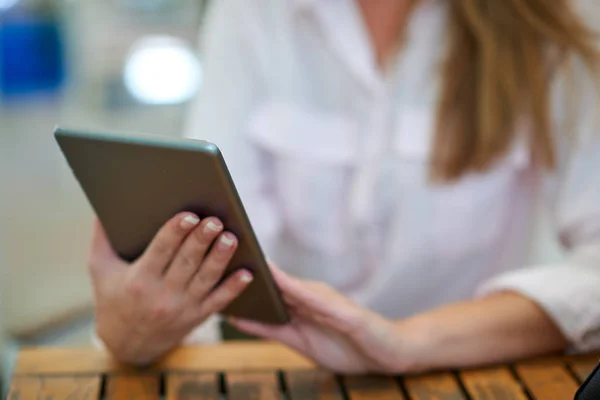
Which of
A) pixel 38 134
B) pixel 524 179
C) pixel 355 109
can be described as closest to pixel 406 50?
pixel 355 109

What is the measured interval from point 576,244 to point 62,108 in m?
1.70

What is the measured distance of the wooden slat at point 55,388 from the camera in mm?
505

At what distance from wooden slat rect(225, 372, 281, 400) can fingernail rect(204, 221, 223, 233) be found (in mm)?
129

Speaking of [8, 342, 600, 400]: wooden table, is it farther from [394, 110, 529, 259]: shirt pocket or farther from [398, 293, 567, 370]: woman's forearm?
[394, 110, 529, 259]: shirt pocket

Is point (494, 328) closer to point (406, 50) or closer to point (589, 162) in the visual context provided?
point (589, 162)

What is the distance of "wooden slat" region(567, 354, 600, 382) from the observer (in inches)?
21.1

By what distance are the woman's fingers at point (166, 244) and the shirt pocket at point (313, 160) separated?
341 millimetres

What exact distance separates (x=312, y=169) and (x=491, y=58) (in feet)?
0.70

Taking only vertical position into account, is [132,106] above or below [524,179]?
below

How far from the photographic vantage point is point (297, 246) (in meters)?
0.85

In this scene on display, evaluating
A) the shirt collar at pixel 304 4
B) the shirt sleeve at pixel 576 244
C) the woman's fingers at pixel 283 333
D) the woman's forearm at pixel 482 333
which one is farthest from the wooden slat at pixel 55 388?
the shirt collar at pixel 304 4

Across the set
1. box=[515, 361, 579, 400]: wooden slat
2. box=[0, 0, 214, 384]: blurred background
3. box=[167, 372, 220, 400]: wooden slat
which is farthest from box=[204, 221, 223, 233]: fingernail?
box=[0, 0, 214, 384]: blurred background

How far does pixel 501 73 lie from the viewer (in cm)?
72

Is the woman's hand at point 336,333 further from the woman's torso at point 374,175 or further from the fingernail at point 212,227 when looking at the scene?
the woman's torso at point 374,175
